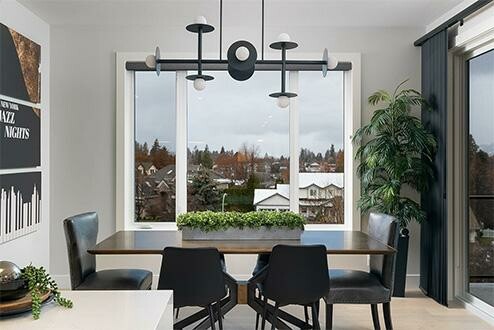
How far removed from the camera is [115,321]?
1.66 metres

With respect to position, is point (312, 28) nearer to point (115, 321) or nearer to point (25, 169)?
point (25, 169)

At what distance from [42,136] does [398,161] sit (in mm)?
3550

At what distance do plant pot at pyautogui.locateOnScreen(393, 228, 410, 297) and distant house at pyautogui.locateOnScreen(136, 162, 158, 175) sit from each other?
2.68 m

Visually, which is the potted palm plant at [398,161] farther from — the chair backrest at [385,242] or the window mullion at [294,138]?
the chair backrest at [385,242]

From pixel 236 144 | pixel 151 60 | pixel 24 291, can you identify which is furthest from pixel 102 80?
pixel 24 291

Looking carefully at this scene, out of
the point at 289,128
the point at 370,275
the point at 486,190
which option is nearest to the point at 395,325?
the point at 370,275

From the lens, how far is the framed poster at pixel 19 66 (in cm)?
427

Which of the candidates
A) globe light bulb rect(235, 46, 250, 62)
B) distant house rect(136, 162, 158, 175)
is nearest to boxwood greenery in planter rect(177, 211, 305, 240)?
globe light bulb rect(235, 46, 250, 62)

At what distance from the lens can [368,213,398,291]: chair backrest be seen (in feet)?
11.9

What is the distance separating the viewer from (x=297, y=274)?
326 cm

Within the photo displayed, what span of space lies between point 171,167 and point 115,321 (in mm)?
4068

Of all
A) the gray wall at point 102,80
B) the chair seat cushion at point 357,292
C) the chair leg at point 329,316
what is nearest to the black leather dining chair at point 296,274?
the chair seat cushion at point 357,292

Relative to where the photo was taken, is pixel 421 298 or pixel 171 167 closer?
pixel 421 298

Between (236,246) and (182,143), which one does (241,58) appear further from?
(182,143)
